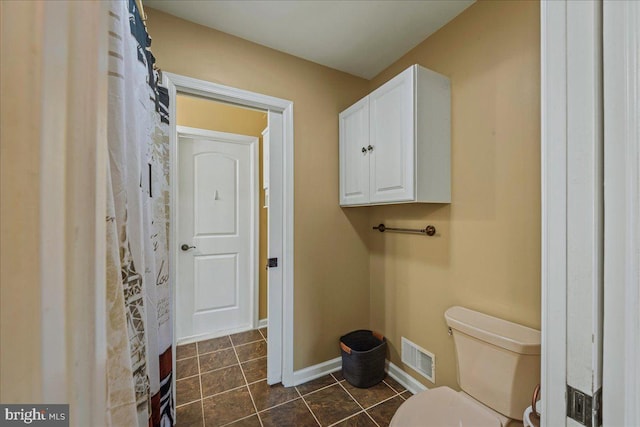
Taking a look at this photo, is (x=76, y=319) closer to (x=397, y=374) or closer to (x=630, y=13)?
(x=630, y=13)

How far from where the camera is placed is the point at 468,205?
1431 millimetres

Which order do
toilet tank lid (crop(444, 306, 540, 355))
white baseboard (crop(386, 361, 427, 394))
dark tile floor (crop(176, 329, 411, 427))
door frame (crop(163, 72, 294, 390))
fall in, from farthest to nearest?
door frame (crop(163, 72, 294, 390)) < white baseboard (crop(386, 361, 427, 394)) < dark tile floor (crop(176, 329, 411, 427)) < toilet tank lid (crop(444, 306, 540, 355))

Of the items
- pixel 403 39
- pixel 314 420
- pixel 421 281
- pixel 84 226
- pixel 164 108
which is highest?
pixel 403 39

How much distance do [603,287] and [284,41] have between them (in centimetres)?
193

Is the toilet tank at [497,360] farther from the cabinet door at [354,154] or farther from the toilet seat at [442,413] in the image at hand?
the cabinet door at [354,154]

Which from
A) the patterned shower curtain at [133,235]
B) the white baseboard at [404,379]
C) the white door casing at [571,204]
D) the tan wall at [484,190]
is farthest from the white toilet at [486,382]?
the patterned shower curtain at [133,235]

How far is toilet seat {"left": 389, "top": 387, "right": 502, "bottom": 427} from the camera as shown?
3.53ft

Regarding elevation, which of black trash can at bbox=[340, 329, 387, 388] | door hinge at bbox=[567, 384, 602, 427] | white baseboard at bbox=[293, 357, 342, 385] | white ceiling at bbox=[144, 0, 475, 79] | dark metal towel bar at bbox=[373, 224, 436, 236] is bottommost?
white baseboard at bbox=[293, 357, 342, 385]

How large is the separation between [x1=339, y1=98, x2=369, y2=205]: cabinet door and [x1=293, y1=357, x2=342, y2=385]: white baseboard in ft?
4.09

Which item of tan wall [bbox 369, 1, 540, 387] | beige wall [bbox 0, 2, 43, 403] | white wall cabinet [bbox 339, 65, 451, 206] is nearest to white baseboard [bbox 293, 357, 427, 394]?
tan wall [bbox 369, 1, 540, 387]

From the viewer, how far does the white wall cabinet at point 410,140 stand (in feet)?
4.64

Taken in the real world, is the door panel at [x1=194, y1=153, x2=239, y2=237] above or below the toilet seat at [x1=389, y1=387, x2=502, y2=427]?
above

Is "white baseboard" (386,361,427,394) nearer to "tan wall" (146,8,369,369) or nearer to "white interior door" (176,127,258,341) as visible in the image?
"tan wall" (146,8,369,369)

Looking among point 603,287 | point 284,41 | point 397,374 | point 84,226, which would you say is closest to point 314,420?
point 397,374
